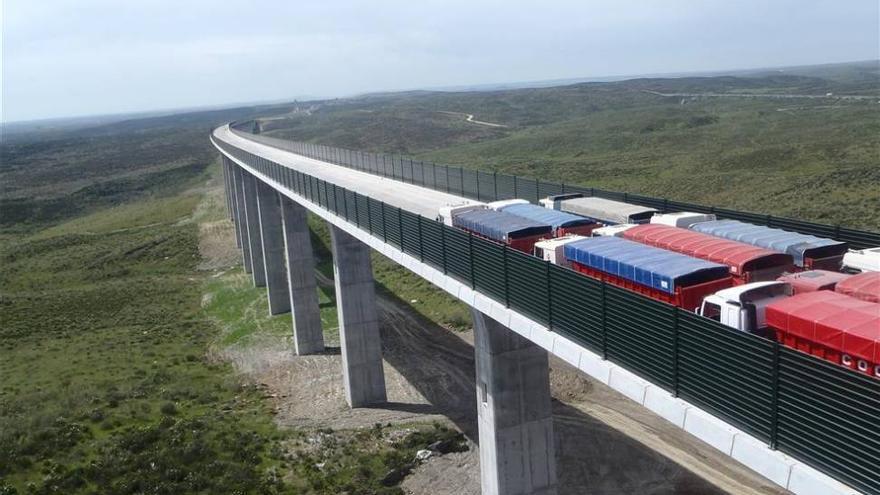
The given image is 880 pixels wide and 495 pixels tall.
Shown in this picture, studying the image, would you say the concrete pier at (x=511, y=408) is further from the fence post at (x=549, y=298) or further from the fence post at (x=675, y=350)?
the fence post at (x=675, y=350)

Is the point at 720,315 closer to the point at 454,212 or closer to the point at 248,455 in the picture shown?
the point at 454,212

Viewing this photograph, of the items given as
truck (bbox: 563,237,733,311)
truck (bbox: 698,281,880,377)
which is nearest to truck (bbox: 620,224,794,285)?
truck (bbox: 563,237,733,311)

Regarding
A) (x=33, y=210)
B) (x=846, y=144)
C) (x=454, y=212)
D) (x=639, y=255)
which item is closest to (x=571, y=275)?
(x=639, y=255)

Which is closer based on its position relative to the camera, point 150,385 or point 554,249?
point 554,249

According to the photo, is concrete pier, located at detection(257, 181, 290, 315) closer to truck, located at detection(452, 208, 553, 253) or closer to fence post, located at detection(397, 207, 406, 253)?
truck, located at detection(452, 208, 553, 253)

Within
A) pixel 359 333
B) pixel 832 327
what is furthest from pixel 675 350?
pixel 359 333

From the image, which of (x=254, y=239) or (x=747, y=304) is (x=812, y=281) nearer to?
(x=747, y=304)

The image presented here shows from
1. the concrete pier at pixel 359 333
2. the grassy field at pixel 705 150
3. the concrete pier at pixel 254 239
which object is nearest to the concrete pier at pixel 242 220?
the concrete pier at pixel 254 239
